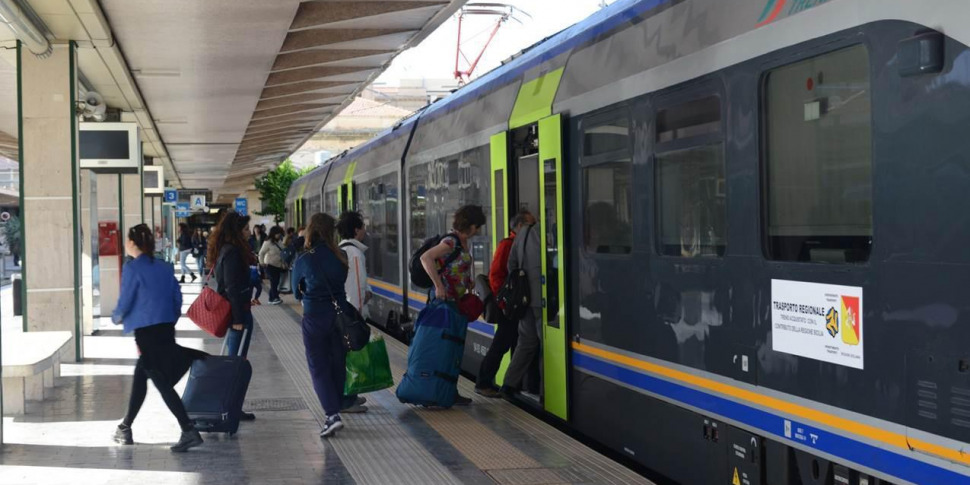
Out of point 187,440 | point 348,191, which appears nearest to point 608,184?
point 187,440

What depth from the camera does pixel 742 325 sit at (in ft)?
18.6

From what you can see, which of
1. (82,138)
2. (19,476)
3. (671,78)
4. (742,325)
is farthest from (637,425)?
(82,138)

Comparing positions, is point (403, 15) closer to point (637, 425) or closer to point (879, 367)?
point (637, 425)

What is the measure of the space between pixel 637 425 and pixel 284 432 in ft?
10.4

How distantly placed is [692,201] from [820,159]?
127 centimetres

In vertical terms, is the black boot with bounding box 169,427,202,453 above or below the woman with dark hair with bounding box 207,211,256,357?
below

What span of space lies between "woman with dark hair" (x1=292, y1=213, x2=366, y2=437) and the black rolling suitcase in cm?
59

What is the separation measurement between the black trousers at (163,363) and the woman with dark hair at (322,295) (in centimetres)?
103

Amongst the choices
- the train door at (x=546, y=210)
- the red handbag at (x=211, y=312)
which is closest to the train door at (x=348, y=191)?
the train door at (x=546, y=210)

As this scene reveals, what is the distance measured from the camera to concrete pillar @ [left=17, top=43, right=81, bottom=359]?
42.5 ft

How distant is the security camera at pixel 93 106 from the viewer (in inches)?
737

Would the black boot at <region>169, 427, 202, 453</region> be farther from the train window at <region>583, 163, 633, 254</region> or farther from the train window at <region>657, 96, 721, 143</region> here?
the train window at <region>657, 96, 721, 143</region>

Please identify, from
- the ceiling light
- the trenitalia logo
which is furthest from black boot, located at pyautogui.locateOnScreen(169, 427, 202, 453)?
the ceiling light

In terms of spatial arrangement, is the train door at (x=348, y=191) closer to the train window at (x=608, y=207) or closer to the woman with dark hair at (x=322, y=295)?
the woman with dark hair at (x=322, y=295)
